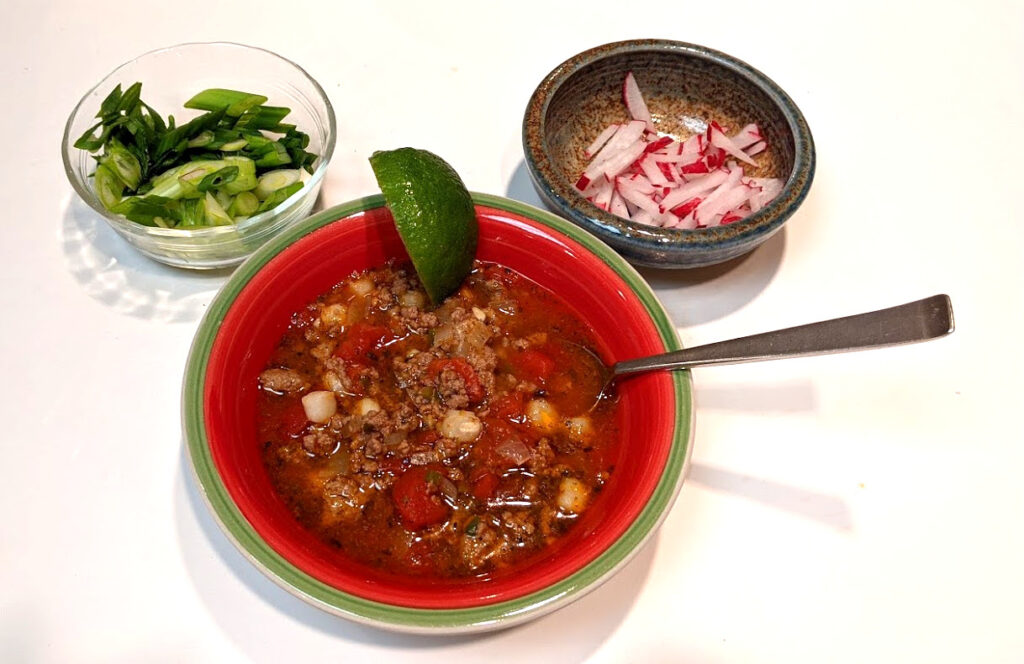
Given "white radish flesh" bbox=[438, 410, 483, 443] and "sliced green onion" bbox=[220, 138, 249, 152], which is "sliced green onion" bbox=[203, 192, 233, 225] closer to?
"sliced green onion" bbox=[220, 138, 249, 152]

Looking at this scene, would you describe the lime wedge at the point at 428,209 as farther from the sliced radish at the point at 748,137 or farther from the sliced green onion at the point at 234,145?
the sliced radish at the point at 748,137

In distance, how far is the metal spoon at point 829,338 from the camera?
1.47m

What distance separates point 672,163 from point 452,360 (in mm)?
1064

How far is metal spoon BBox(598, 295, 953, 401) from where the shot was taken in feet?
4.83

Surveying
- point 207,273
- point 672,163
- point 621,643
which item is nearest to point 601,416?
point 621,643

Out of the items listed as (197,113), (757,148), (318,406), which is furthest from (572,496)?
(197,113)

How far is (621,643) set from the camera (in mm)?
1799

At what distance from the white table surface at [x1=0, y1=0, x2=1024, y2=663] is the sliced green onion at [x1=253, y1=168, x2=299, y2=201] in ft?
0.92

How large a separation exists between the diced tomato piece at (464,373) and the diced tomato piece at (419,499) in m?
0.23

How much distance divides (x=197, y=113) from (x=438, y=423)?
148 cm

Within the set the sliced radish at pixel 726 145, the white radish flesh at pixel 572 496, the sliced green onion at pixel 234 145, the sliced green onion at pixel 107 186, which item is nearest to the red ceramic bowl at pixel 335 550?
the white radish flesh at pixel 572 496

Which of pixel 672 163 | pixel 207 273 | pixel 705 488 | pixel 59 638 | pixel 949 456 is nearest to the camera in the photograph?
pixel 59 638

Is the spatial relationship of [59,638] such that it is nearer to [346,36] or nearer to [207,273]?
[207,273]

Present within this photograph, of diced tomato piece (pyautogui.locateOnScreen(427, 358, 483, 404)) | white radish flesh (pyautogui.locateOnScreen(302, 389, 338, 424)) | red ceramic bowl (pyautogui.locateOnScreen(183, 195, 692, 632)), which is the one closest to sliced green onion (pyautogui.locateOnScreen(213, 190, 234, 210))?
red ceramic bowl (pyautogui.locateOnScreen(183, 195, 692, 632))
